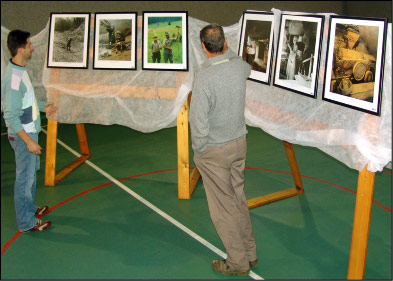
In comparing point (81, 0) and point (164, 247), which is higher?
point (81, 0)

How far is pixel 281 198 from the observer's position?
4.73 m

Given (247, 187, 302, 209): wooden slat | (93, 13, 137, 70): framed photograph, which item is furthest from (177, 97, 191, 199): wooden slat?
(93, 13, 137, 70): framed photograph

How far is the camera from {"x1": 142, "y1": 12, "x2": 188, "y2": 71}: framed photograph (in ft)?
15.3

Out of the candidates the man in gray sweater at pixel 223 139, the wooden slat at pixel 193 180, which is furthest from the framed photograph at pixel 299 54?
the wooden slat at pixel 193 180

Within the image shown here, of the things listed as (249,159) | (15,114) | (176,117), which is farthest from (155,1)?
(15,114)

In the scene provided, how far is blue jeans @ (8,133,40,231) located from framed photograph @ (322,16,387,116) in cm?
248

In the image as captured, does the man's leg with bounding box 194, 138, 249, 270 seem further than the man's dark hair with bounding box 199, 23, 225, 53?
Yes

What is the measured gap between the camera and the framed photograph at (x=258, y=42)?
12.9 feet

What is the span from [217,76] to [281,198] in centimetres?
223

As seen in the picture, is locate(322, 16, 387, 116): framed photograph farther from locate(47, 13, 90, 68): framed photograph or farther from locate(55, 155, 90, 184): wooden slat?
locate(55, 155, 90, 184): wooden slat

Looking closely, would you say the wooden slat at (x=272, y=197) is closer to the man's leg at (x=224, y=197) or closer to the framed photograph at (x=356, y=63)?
the man's leg at (x=224, y=197)

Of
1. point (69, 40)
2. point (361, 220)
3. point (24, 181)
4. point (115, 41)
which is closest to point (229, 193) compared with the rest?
point (361, 220)

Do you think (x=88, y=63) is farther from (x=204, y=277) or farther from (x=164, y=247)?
(x=204, y=277)

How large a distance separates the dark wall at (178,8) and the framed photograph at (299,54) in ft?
20.8
